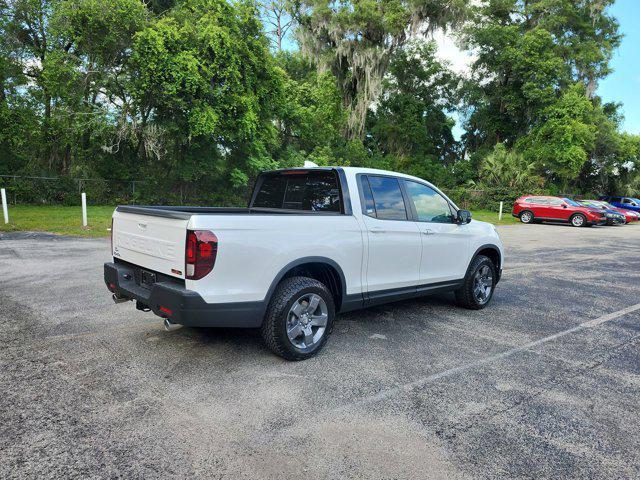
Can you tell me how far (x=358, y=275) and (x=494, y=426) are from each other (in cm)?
187

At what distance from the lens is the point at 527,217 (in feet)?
82.6

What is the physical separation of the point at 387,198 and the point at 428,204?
2.53 feet

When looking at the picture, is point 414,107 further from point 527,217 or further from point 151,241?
point 151,241

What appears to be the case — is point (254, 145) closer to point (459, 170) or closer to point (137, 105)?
point (137, 105)

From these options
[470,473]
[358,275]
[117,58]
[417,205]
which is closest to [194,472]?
[470,473]

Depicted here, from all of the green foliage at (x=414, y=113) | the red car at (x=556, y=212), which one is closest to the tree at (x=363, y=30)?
the green foliage at (x=414, y=113)

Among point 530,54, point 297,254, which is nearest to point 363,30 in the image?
point 530,54

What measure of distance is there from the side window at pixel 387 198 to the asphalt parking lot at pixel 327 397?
134 cm

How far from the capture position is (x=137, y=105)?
1783 cm

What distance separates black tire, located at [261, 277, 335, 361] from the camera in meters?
3.66

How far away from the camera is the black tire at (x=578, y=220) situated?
23.5 meters

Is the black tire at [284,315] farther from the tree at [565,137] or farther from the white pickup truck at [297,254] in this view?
the tree at [565,137]

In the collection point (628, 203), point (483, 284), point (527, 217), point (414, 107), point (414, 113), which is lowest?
point (483, 284)

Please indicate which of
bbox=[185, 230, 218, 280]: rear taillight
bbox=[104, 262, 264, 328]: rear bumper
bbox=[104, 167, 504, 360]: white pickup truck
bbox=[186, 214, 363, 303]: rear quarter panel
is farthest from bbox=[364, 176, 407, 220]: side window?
bbox=[185, 230, 218, 280]: rear taillight
